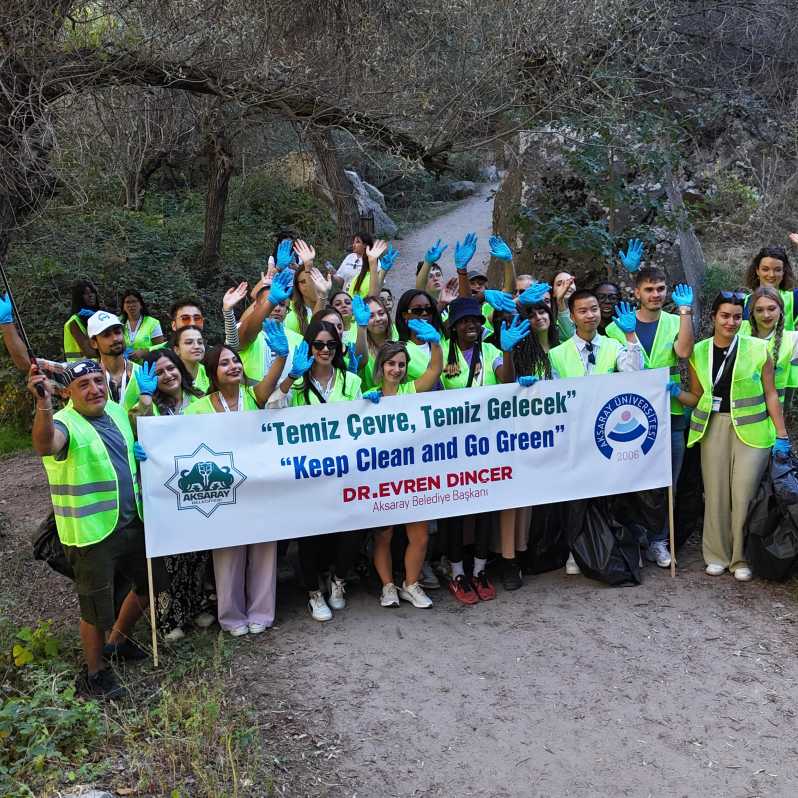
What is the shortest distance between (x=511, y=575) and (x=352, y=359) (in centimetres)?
188

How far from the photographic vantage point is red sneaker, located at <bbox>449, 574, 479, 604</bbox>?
585 cm

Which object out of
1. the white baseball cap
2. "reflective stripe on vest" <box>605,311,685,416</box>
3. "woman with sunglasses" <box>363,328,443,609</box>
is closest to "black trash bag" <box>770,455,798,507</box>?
"reflective stripe on vest" <box>605,311,685,416</box>

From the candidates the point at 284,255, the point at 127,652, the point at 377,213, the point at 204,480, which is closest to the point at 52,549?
the point at 127,652

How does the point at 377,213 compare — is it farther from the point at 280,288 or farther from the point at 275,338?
the point at 275,338

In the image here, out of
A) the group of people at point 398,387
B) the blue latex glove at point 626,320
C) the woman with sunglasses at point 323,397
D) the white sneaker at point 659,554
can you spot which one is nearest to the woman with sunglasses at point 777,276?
the group of people at point 398,387

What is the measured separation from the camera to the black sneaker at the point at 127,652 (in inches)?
199

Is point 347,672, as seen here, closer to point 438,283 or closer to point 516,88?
point 438,283

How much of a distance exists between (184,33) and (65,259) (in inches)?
218

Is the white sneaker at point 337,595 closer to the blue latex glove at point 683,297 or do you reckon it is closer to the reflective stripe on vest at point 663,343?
the reflective stripe on vest at point 663,343

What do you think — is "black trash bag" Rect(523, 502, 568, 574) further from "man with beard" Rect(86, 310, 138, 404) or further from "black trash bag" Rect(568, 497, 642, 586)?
"man with beard" Rect(86, 310, 138, 404)

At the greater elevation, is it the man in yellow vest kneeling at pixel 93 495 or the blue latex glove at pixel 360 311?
the blue latex glove at pixel 360 311

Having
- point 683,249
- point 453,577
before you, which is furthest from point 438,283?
point 683,249

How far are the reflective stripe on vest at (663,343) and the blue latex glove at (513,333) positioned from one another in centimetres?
89

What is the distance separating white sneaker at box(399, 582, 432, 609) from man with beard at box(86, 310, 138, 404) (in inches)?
87.7
